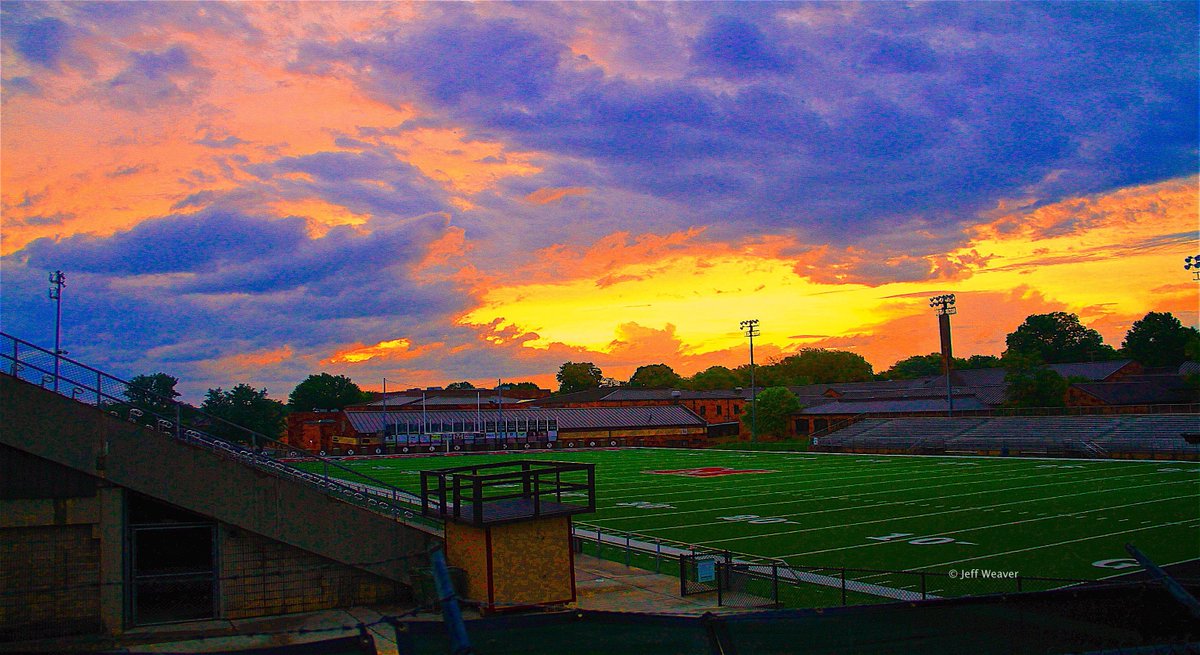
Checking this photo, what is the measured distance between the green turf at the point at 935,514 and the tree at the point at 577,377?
136 meters

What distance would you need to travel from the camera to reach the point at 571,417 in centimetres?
10669

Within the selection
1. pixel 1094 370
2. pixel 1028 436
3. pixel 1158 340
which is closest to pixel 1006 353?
pixel 1158 340

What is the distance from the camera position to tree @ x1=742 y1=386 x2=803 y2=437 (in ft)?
299

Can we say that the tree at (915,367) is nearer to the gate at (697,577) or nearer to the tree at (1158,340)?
the tree at (1158,340)

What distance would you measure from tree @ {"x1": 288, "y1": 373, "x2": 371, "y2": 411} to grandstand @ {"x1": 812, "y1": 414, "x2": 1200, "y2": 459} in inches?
3588

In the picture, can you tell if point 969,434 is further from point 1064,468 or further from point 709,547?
point 709,547

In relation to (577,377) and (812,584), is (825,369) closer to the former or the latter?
(577,377)

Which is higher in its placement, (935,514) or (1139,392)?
(1139,392)

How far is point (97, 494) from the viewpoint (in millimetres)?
14086

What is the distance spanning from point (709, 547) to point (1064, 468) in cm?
3172

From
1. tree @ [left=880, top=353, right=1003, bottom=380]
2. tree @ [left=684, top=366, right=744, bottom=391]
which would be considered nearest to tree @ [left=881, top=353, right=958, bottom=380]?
tree @ [left=880, top=353, right=1003, bottom=380]

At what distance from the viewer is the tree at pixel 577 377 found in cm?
19075

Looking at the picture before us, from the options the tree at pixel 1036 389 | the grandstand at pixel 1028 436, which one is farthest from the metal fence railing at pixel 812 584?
the tree at pixel 1036 389

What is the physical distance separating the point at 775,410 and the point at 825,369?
245 feet
